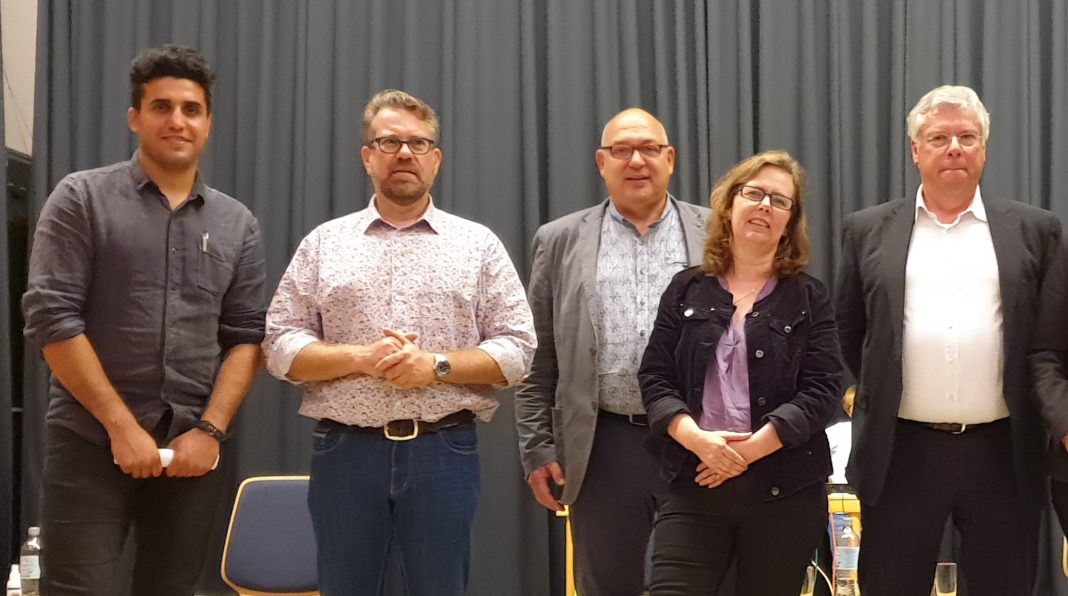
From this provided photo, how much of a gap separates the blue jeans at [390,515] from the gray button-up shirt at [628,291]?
21.4 inches

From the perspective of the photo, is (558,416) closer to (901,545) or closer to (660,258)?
(660,258)

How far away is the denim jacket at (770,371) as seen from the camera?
229 cm

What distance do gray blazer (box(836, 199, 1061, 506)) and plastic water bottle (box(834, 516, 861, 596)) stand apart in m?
1.33

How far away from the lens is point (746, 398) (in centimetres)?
235

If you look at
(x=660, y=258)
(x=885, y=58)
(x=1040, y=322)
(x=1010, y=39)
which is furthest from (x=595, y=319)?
(x=1010, y=39)

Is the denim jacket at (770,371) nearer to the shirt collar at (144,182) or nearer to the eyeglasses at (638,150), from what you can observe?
the eyeglasses at (638,150)

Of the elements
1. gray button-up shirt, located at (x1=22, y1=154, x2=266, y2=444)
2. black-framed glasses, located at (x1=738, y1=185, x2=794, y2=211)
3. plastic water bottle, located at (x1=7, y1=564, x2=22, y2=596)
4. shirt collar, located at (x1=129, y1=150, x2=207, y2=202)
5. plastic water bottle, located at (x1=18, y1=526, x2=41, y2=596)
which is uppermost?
shirt collar, located at (x1=129, y1=150, x2=207, y2=202)

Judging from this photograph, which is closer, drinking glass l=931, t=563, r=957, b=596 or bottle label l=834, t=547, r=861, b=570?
bottle label l=834, t=547, r=861, b=570

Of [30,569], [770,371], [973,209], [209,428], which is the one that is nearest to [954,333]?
[973,209]

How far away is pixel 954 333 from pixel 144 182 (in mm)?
2114

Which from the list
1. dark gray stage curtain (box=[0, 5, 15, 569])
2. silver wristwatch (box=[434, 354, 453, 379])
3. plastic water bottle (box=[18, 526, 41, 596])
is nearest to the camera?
silver wristwatch (box=[434, 354, 453, 379])

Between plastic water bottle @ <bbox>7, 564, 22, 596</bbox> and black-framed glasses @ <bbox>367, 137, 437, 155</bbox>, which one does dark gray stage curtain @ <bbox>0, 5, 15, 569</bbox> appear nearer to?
plastic water bottle @ <bbox>7, 564, 22, 596</bbox>

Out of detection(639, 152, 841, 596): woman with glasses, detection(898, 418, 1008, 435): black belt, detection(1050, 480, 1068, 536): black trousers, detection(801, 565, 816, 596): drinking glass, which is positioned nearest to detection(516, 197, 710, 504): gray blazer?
detection(639, 152, 841, 596): woman with glasses

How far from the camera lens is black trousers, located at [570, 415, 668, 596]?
8.55ft
